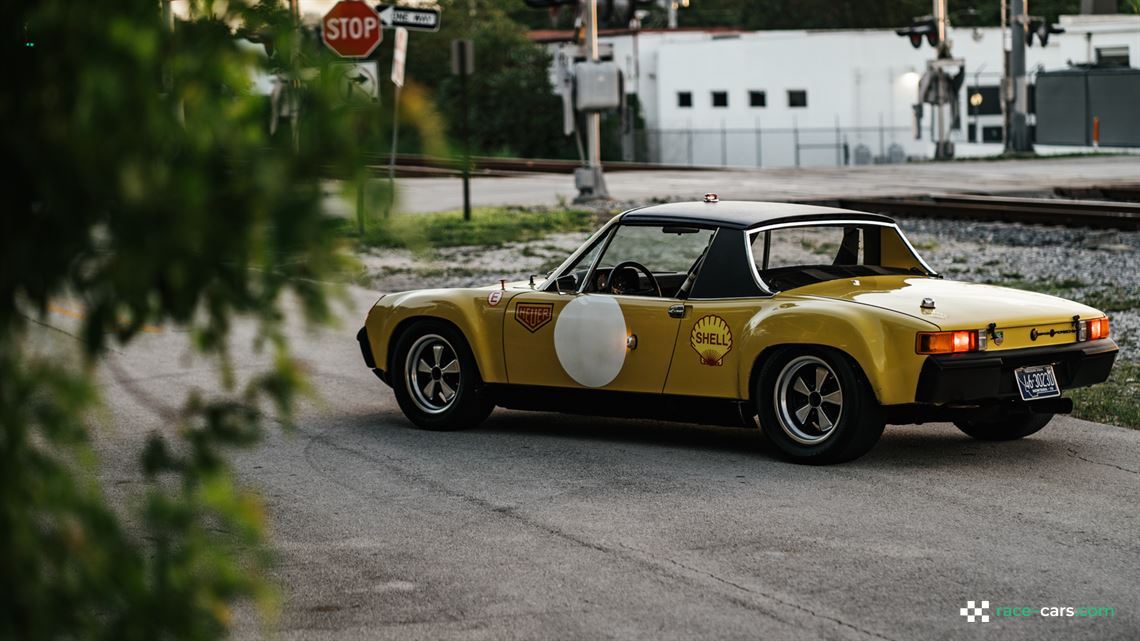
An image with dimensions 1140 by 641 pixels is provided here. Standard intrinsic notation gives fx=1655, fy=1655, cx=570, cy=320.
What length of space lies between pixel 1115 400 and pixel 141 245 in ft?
29.5

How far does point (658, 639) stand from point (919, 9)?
9011cm

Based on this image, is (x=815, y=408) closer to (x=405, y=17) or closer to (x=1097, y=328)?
(x=1097, y=328)

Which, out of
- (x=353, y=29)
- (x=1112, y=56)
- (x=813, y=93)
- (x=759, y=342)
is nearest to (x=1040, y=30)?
(x=1112, y=56)

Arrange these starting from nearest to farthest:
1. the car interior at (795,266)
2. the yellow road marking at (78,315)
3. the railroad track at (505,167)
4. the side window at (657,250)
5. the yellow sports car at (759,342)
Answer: the yellow road marking at (78,315) → the yellow sports car at (759,342) → the car interior at (795,266) → the side window at (657,250) → the railroad track at (505,167)

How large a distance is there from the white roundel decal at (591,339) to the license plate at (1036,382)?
2128mm

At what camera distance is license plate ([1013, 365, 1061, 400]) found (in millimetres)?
8094

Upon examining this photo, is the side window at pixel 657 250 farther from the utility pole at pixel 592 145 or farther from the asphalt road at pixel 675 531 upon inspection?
the asphalt road at pixel 675 531

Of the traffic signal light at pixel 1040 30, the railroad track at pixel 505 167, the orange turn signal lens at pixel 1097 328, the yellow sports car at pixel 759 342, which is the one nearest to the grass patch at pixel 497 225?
the railroad track at pixel 505 167

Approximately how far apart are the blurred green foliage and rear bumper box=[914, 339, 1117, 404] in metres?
5.21

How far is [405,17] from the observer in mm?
24094

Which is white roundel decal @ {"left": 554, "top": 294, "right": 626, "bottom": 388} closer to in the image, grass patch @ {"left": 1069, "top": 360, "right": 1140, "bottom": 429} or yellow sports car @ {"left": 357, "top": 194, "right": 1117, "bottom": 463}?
yellow sports car @ {"left": 357, "top": 194, "right": 1117, "bottom": 463}

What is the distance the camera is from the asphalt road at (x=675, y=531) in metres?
5.77

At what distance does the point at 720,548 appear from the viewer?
6727 mm

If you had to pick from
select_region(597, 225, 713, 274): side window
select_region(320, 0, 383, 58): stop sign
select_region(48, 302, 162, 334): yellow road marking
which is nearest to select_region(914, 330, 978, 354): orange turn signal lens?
select_region(48, 302, 162, 334): yellow road marking
